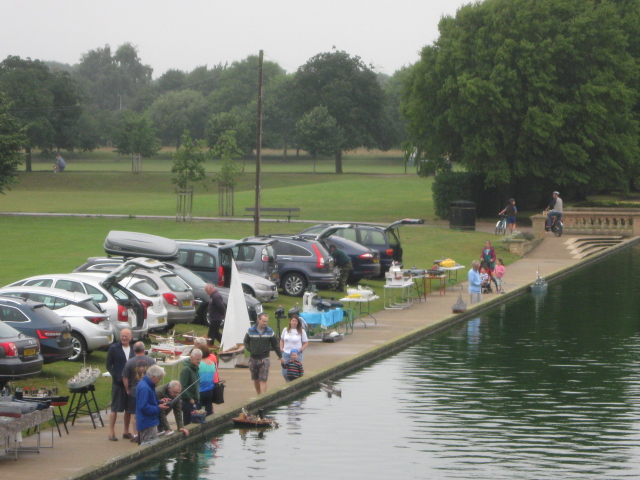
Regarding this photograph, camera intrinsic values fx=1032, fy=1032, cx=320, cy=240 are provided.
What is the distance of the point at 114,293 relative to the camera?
871 inches

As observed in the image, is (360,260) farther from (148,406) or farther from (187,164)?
(187,164)

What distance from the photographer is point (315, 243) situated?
31.2m

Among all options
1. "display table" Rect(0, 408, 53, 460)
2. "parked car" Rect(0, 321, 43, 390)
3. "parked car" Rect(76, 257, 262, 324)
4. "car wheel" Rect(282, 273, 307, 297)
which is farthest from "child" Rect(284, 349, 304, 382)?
"car wheel" Rect(282, 273, 307, 297)

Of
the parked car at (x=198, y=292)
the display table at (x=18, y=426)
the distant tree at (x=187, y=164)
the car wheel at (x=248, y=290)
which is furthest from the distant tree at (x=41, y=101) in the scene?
the display table at (x=18, y=426)

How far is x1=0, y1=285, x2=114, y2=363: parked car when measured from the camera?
20.1 metres

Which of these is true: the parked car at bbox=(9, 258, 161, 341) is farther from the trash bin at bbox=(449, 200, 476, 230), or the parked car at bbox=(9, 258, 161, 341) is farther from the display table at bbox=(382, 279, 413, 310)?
the trash bin at bbox=(449, 200, 476, 230)

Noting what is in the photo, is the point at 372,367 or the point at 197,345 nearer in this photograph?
the point at 197,345

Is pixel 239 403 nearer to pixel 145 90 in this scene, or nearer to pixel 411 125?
pixel 411 125

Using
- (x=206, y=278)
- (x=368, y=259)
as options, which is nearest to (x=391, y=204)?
(x=368, y=259)

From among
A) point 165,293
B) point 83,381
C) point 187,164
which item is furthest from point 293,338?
point 187,164

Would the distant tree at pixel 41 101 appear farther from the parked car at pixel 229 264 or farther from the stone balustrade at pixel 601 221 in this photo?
the parked car at pixel 229 264

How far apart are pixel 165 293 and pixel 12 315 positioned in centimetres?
523

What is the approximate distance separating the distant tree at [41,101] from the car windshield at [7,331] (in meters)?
91.4

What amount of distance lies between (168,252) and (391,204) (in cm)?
5006
